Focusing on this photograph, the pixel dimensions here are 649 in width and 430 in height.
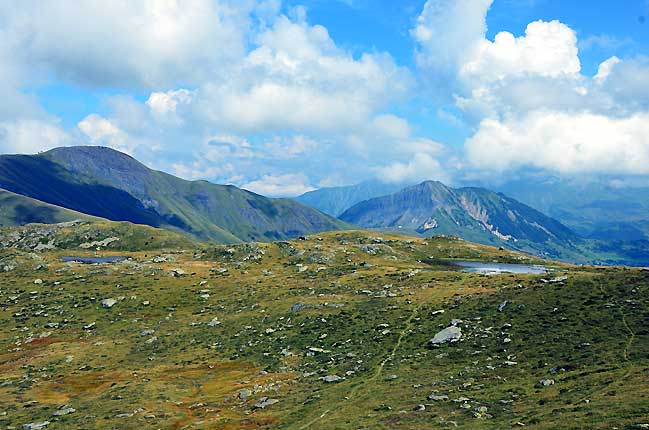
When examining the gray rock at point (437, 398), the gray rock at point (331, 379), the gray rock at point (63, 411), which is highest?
the gray rock at point (437, 398)

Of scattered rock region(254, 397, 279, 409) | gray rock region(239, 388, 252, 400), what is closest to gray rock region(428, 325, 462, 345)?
scattered rock region(254, 397, 279, 409)

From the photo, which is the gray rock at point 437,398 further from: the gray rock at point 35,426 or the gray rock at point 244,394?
the gray rock at point 35,426

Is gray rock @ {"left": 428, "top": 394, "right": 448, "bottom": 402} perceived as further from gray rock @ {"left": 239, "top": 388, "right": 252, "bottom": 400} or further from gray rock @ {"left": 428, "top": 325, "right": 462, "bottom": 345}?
gray rock @ {"left": 239, "top": 388, "right": 252, "bottom": 400}

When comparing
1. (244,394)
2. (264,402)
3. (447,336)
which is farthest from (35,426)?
(447,336)

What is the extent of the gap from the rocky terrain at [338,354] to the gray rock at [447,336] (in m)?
0.34

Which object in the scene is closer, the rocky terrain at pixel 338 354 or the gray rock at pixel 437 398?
the rocky terrain at pixel 338 354

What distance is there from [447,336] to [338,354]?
20223mm

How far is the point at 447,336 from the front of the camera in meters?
85.6

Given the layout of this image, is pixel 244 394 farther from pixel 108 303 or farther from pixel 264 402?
pixel 108 303

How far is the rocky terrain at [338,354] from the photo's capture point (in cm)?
5781

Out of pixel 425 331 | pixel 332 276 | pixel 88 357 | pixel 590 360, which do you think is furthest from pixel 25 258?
pixel 590 360

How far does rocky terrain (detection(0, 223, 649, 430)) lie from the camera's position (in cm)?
5781

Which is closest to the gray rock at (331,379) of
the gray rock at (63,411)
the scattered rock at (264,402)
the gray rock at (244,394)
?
the scattered rock at (264,402)

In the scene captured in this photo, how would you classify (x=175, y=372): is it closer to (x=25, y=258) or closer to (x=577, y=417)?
(x=577, y=417)
